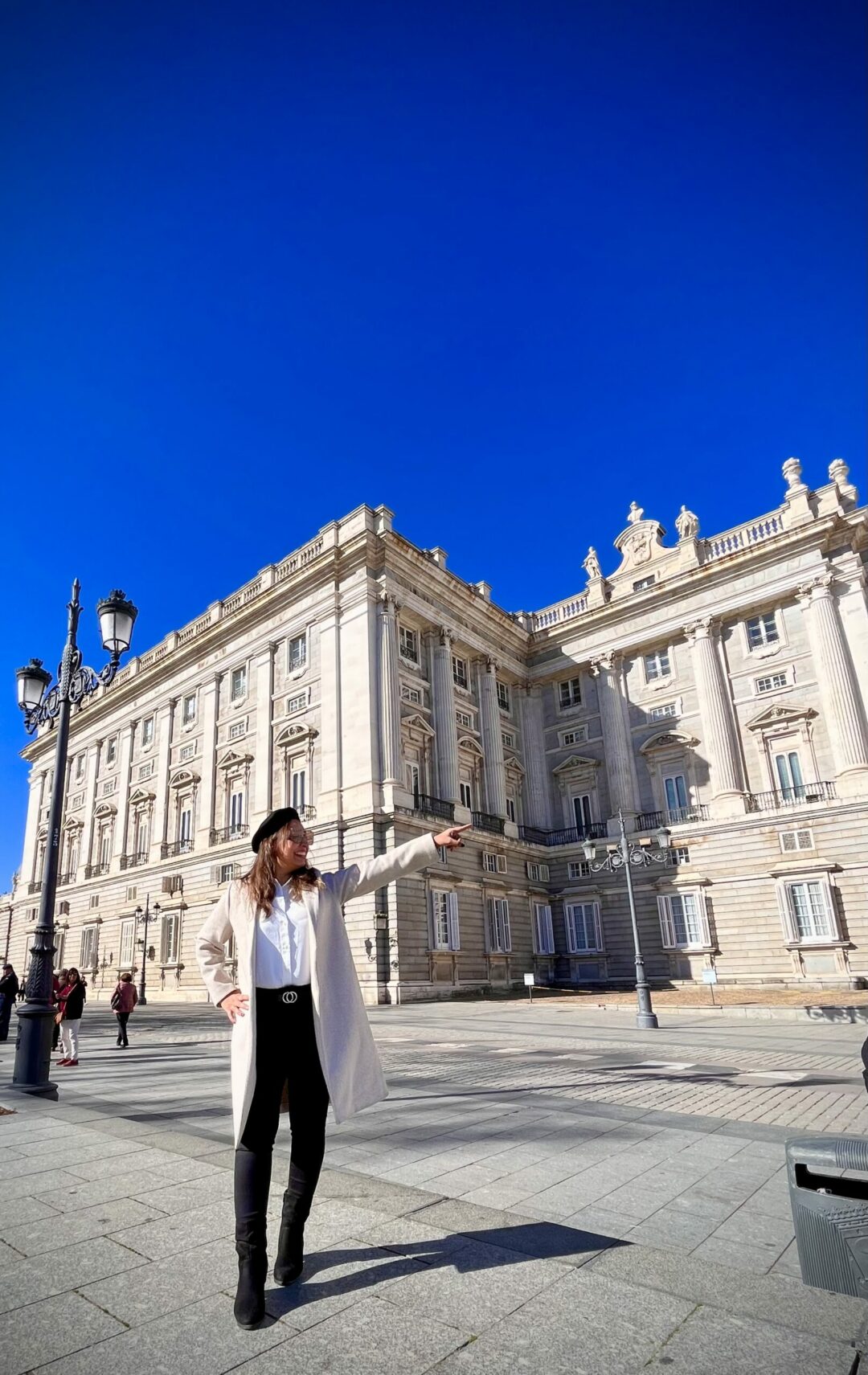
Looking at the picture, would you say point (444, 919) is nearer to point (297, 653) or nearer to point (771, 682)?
point (297, 653)

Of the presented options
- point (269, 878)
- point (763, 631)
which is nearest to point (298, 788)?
point (763, 631)

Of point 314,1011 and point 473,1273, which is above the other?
point 314,1011

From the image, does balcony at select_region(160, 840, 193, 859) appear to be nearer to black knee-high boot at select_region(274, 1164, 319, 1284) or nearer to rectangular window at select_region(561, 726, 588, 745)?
rectangular window at select_region(561, 726, 588, 745)

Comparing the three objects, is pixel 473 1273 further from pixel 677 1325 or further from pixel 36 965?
pixel 36 965

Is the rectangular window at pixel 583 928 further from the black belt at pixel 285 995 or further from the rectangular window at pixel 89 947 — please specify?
the black belt at pixel 285 995

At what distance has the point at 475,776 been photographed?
34.7m

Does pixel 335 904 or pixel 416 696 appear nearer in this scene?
pixel 335 904

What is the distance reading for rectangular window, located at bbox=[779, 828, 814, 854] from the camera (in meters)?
27.6

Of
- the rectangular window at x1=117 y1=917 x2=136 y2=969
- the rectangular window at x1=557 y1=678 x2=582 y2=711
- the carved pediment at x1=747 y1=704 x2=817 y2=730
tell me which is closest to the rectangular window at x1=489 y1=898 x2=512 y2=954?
the rectangular window at x1=557 y1=678 x2=582 y2=711

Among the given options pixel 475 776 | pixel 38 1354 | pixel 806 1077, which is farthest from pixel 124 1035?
pixel 475 776

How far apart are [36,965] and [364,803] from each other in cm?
1901

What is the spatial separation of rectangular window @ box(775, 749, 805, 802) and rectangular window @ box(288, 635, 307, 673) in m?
20.6

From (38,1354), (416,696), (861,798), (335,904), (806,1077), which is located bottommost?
(806,1077)

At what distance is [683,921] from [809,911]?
5.08 metres
